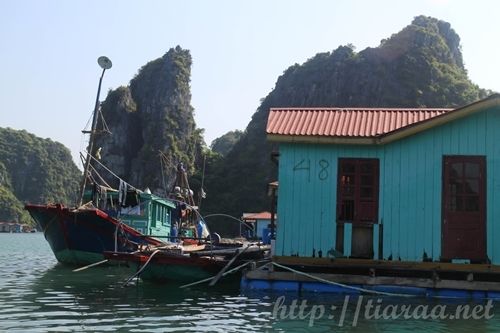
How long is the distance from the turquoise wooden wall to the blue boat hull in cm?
926

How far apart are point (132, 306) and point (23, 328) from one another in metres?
2.51

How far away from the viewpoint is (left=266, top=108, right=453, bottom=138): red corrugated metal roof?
12.3 m

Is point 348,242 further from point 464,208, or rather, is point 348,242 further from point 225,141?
point 225,141

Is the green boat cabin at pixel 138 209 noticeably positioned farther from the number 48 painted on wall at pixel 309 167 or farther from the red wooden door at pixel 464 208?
the red wooden door at pixel 464 208

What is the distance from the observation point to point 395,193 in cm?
1205

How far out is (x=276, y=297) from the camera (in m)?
11.7

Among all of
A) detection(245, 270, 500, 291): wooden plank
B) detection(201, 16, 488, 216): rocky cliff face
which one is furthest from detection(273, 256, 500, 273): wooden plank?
detection(201, 16, 488, 216): rocky cliff face

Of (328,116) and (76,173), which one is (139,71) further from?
(328,116)

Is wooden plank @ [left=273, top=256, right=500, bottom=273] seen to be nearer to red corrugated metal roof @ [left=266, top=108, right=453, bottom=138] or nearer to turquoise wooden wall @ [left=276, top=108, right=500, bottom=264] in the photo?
turquoise wooden wall @ [left=276, top=108, right=500, bottom=264]

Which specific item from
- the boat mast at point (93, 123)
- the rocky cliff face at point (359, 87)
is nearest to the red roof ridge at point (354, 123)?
the boat mast at point (93, 123)

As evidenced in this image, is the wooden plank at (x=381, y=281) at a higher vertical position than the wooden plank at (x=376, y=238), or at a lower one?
lower

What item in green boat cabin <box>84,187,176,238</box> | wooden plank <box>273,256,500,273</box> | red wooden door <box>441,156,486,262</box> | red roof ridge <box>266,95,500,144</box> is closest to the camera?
wooden plank <box>273,256,500,273</box>

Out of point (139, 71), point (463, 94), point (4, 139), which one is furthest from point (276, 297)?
point (4, 139)

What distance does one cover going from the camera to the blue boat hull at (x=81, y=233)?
66.8ft
